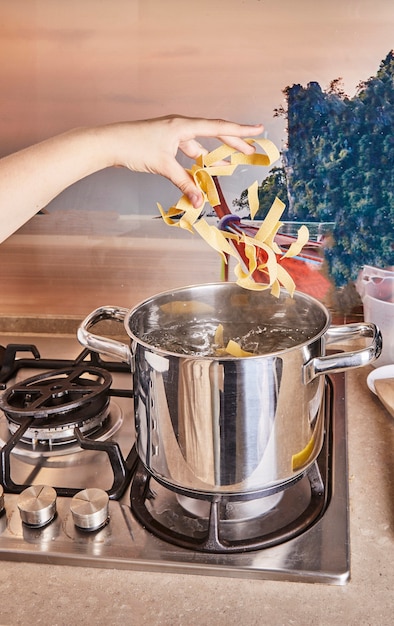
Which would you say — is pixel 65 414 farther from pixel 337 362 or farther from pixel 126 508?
pixel 337 362

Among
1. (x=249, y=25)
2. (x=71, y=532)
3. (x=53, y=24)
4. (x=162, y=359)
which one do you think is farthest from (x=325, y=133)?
(x=71, y=532)

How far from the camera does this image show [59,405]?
3.05 ft

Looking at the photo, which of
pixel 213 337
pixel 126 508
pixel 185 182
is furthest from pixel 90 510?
pixel 185 182

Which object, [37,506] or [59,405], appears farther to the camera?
[59,405]

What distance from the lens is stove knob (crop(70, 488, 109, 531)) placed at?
73 cm

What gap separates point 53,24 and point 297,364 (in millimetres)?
854

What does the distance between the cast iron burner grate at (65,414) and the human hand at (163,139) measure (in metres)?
0.32

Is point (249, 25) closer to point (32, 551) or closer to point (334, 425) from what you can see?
point (334, 425)

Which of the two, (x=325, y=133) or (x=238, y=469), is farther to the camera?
(x=325, y=133)

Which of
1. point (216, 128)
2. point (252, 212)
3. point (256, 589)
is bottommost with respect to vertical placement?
point (256, 589)

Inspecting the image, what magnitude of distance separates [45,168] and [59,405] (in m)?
0.32

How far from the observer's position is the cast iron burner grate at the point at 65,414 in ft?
2.68

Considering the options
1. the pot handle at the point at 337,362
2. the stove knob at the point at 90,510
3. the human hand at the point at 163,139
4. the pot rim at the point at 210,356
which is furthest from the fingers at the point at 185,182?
the stove knob at the point at 90,510

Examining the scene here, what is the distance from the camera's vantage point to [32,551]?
0.71 metres
